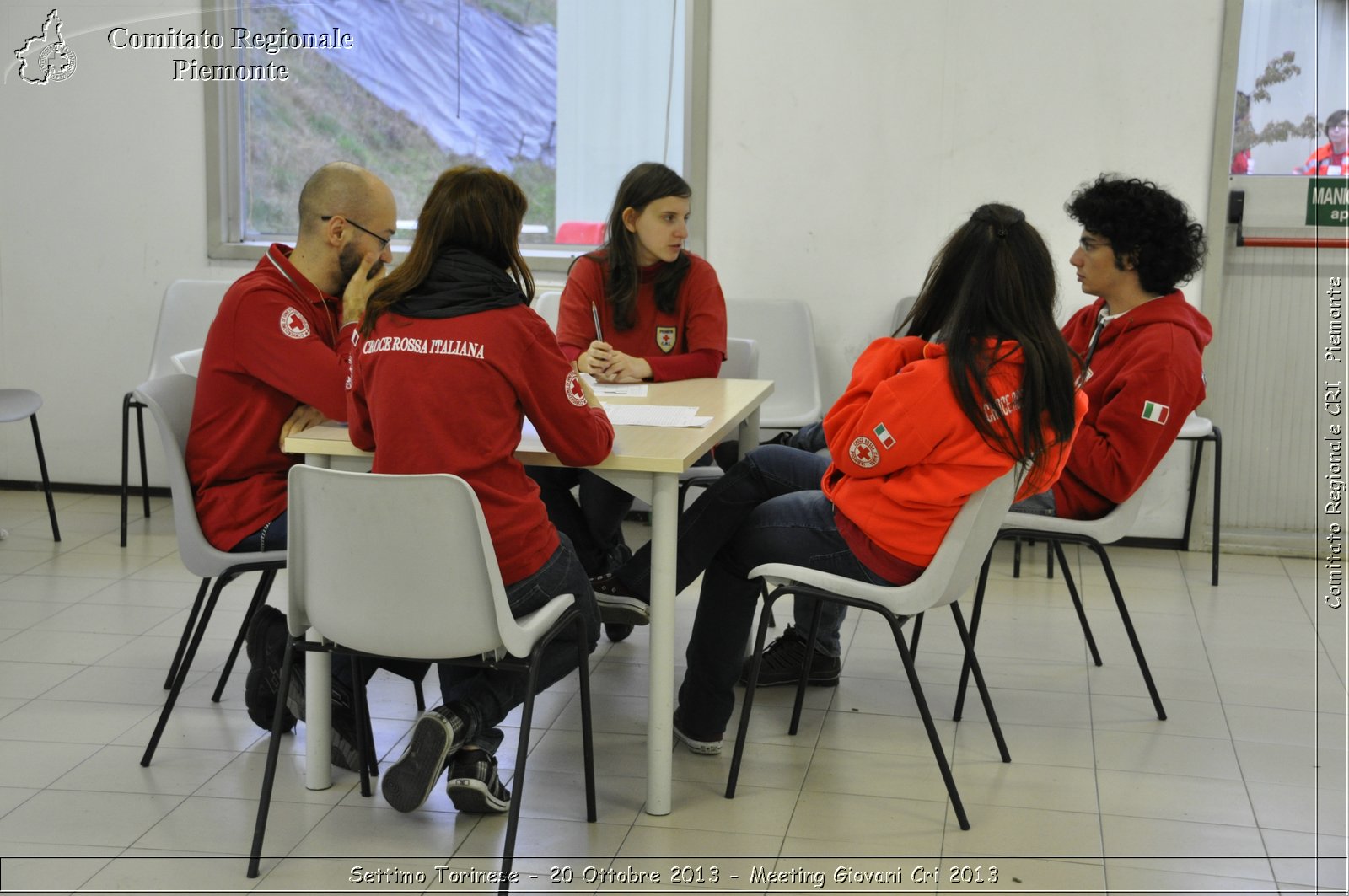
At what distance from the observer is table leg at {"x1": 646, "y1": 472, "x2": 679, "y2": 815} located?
232cm

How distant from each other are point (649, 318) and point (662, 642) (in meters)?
1.32

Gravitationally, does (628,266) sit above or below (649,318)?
above

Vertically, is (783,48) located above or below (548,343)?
above

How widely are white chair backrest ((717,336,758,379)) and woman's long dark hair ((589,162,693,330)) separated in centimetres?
31

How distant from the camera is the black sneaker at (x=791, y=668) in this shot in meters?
3.09

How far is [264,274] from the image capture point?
107 inches

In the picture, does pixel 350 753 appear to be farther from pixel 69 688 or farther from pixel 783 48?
pixel 783 48

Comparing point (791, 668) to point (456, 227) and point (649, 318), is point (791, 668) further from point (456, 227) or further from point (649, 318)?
point (456, 227)

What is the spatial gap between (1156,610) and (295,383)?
254 cm

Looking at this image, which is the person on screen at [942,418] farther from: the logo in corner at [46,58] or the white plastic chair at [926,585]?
the logo in corner at [46,58]

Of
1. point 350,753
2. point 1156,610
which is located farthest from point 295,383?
point 1156,610

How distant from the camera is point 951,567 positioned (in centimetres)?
231
